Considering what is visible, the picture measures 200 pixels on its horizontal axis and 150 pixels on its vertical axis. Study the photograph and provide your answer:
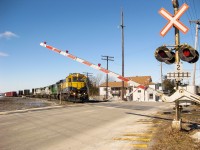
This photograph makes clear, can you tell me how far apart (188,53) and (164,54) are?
907mm

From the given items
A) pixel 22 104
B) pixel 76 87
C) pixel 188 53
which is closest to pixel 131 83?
pixel 188 53

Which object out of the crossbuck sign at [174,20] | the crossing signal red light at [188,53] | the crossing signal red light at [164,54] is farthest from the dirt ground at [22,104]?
the crossing signal red light at [188,53]

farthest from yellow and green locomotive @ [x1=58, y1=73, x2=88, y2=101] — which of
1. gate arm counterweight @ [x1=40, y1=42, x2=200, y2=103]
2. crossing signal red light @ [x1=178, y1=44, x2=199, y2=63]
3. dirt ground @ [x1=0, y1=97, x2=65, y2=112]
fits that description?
crossing signal red light @ [x1=178, y1=44, x2=199, y2=63]

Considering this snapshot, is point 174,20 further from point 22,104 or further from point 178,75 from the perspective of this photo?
point 22,104

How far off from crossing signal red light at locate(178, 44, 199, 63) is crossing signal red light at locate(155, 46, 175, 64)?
Answer: 0.39 meters

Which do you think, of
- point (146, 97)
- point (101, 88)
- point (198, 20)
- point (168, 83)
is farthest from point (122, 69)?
point (101, 88)

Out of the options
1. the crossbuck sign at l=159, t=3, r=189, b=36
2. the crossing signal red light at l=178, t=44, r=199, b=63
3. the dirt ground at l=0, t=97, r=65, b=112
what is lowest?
the dirt ground at l=0, t=97, r=65, b=112

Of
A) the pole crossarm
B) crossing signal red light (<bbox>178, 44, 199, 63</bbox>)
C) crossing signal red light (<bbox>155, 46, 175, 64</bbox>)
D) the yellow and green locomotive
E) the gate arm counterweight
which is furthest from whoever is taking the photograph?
the yellow and green locomotive

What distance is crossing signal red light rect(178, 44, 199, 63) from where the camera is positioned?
379 inches

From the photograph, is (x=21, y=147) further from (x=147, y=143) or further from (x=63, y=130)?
(x=147, y=143)

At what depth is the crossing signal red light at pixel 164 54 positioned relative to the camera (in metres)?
10.2

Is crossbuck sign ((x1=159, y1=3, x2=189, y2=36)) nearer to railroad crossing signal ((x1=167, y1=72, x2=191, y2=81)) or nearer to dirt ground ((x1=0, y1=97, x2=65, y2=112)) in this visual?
railroad crossing signal ((x1=167, y1=72, x2=191, y2=81))

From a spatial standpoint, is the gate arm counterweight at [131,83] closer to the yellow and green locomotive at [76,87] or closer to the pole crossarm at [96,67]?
the pole crossarm at [96,67]

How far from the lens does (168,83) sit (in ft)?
270
